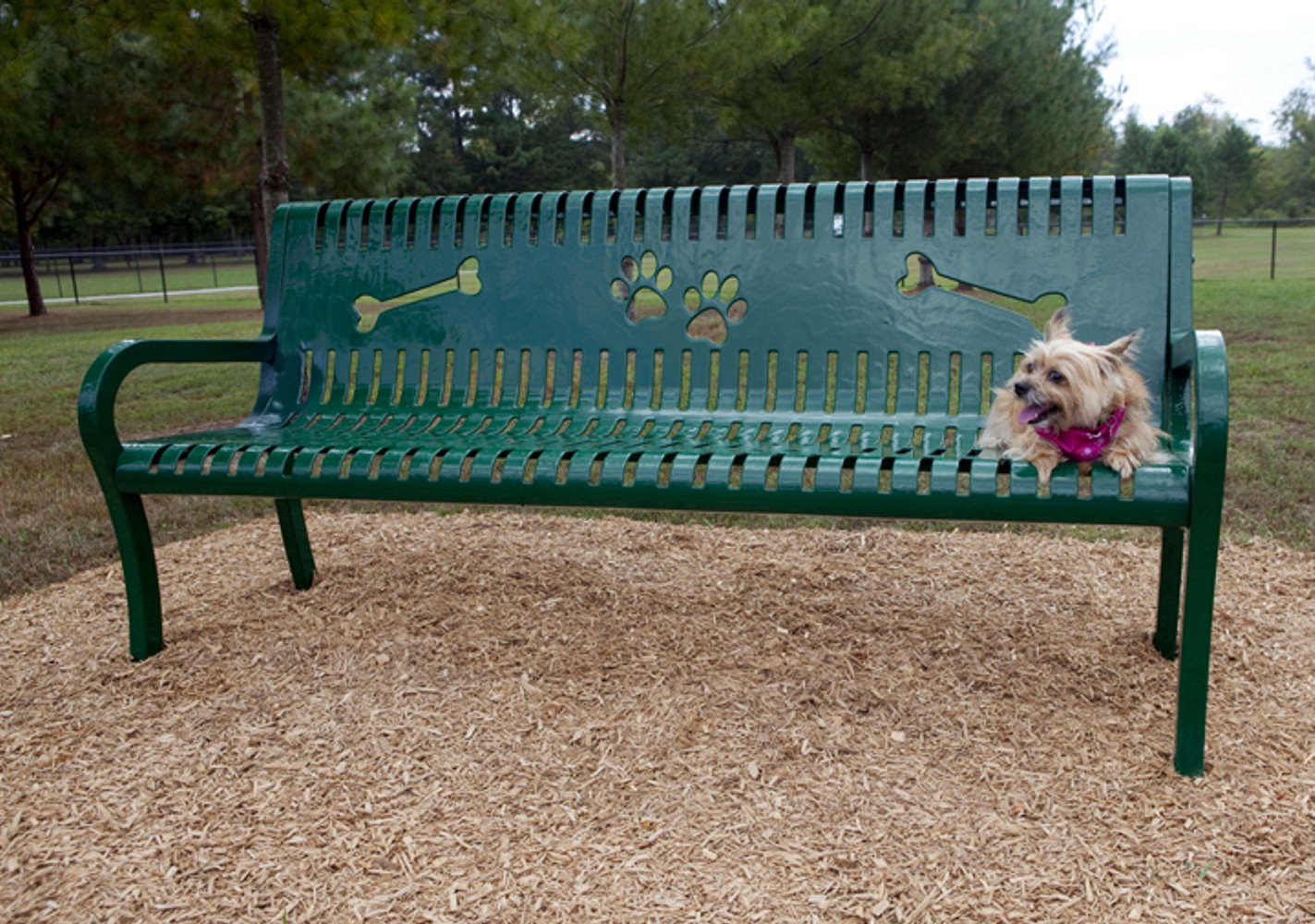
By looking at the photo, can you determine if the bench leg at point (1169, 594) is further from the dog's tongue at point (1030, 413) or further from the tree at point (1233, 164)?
the tree at point (1233, 164)

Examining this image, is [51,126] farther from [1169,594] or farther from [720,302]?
[1169,594]

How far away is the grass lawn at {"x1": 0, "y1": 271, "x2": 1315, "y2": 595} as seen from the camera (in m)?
4.69

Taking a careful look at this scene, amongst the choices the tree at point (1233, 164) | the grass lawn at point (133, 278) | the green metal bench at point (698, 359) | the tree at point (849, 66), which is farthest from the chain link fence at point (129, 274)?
the tree at point (1233, 164)

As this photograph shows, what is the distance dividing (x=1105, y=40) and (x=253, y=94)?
17.4 m

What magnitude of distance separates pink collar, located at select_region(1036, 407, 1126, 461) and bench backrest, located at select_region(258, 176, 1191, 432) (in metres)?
0.54

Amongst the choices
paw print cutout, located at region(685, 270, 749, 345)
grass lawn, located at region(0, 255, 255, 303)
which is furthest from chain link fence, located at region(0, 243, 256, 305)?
paw print cutout, located at region(685, 270, 749, 345)

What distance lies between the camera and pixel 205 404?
28.0ft

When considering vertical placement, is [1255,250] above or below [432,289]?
below

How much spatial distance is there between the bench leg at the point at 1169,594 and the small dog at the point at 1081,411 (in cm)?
54

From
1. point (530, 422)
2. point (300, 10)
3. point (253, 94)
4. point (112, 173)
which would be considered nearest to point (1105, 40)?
point (253, 94)

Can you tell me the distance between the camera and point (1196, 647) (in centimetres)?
242

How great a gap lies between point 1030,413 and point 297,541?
102 inches

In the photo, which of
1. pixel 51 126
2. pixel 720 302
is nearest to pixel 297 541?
pixel 720 302

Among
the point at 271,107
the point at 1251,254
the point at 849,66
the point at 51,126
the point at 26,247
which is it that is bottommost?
the point at 1251,254
